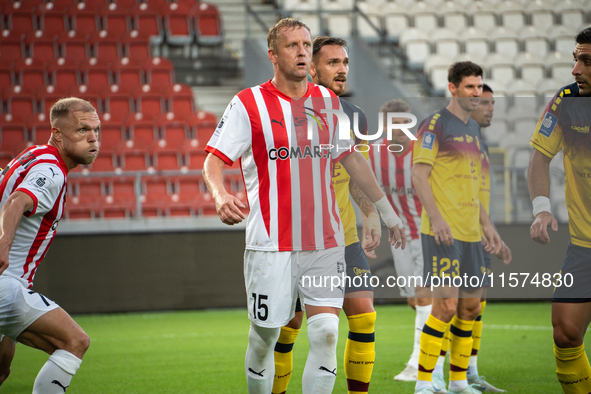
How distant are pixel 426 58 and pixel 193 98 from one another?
5072mm

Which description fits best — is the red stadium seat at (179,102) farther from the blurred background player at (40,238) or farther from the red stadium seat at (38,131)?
the blurred background player at (40,238)

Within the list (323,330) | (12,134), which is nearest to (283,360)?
(323,330)

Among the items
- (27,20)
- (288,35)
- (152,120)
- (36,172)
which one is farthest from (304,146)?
(27,20)

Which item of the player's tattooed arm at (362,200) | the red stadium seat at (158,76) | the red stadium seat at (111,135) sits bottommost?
the player's tattooed arm at (362,200)

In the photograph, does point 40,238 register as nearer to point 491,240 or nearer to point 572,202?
point 572,202

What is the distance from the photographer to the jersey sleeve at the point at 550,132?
396cm

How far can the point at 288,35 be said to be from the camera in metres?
3.79

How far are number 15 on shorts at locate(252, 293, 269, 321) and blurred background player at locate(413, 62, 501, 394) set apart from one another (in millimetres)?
1634

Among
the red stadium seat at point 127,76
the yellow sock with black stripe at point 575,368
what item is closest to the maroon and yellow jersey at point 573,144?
the yellow sock with black stripe at point 575,368

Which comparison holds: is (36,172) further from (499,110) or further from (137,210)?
(499,110)

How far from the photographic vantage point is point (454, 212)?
5090 mm

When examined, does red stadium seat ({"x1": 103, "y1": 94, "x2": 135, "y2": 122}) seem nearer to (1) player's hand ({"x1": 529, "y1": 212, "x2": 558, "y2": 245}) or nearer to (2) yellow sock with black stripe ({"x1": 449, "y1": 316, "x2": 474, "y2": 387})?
(2) yellow sock with black stripe ({"x1": 449, "y1": 316, "x2": 474, "y2": 387})

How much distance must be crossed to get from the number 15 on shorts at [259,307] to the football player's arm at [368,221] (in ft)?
3.41

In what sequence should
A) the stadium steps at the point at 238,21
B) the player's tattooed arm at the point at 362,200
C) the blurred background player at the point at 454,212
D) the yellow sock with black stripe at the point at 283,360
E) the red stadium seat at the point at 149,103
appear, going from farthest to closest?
1. the stadium steps at the point at 238,21
2. the red stadium seat at the point at 149,103
3. the blurred background player at the point at 454,212
4. the player's tattooed arm at the point at 362,200
5. the yellow sock with black stripe at the point at 283,360
